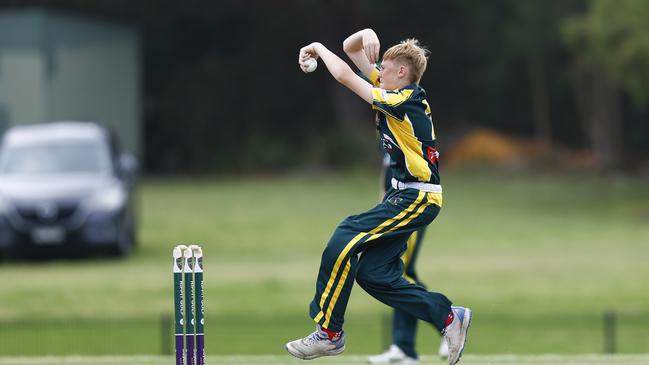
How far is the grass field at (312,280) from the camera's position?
1758 cm

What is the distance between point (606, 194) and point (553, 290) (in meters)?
18.3

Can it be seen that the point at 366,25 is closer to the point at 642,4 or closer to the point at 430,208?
the point at 642,4

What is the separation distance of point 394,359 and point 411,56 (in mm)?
3702

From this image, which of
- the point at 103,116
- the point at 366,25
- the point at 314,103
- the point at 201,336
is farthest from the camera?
the point at 314,103

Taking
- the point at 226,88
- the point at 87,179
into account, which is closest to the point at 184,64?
the point at 226,88

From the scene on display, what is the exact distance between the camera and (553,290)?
70.4ft

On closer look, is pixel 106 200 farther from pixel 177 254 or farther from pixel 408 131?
pixel 177 254

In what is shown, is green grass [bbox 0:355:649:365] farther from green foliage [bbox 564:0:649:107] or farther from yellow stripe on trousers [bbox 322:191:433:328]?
green foliage [bbox 564:0:649:107]

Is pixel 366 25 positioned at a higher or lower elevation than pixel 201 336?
higher

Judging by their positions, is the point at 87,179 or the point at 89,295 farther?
the point at 87,179

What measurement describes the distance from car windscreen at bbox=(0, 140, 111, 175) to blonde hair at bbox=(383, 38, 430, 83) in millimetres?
15132

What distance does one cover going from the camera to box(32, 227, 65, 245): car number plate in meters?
21.9

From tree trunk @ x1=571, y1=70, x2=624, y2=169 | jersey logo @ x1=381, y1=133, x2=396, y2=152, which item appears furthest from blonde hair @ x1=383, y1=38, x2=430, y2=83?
tree trunk @ x1=571, y1=70, x2=624, y2=169

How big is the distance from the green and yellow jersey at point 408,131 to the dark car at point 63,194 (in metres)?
14.3
